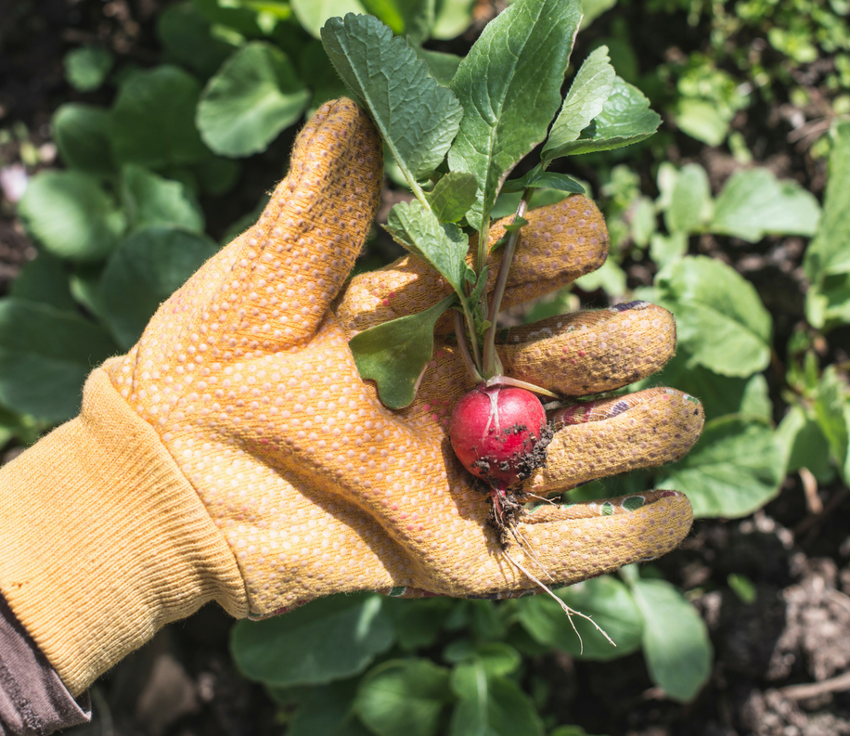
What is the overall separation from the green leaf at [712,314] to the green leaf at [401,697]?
1.40 meters

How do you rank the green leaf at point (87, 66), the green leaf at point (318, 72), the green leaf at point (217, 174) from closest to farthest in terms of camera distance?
the green leaf at point (318, 72) → the green leaf at point (217, 174) → the green leaf at point (87, 66)

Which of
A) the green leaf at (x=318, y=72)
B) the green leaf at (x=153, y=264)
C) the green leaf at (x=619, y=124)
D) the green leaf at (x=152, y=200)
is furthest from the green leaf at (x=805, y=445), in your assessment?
the green leaf at (x=152, y=200)

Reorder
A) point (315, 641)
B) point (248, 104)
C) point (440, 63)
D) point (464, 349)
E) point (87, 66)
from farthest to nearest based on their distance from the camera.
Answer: point (87, 66), point (248, 104), point (315, 641), point (440, 63), point (464, 349)

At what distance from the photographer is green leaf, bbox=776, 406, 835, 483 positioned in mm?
2271

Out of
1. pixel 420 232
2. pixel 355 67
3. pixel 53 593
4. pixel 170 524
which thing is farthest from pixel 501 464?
pixel 53 593

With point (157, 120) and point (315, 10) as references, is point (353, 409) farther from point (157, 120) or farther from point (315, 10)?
point (157, 120)

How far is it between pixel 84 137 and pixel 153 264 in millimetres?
924

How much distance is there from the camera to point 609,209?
2.59 metres

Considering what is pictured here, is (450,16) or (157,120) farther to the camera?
(157,120)

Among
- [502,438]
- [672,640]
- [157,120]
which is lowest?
[672,640]

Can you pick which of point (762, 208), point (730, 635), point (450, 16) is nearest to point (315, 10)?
point (450, 16)

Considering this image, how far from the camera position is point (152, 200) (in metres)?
2.47

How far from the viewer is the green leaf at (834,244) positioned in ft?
7.30

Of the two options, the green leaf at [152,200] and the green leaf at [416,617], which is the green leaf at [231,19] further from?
the green leaf at [416,617]
